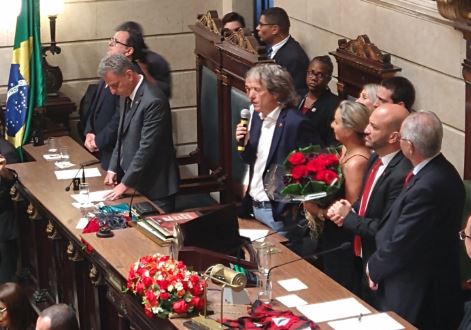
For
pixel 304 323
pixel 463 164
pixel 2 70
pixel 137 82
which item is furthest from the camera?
pixel 2 70

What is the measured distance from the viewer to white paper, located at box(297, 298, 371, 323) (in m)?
5.89

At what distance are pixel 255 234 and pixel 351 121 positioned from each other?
0.90 meters

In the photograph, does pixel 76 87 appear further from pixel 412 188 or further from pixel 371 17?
pixel 412 188

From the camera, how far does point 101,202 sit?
8.05 meters

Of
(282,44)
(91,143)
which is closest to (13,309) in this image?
(91,143)

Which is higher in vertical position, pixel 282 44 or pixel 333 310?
pixel 282 44

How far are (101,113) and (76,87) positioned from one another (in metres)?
2.05

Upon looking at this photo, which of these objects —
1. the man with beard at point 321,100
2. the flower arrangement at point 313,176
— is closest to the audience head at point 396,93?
the flower arrangement at point 313,176

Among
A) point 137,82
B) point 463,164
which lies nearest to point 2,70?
point 137,82

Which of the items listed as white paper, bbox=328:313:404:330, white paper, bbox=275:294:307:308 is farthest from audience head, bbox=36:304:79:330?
white paper, bbox=328:313:404:330

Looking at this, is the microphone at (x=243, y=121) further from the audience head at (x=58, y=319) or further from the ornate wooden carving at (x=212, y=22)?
the ornate wooden carving at (x=212, y=22)

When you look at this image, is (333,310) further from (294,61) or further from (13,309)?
(294,61)

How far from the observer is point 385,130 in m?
6.64

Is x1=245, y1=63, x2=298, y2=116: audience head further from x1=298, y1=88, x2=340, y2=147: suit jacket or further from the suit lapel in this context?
x1=298, y1=88, x2=340, y2=147: suit jacket
